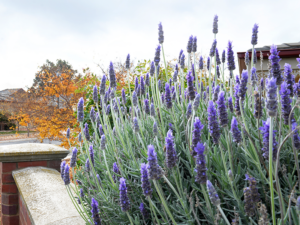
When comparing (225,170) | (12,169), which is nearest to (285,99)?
(225,170)

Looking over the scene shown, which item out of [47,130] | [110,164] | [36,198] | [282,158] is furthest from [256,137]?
[47,130]

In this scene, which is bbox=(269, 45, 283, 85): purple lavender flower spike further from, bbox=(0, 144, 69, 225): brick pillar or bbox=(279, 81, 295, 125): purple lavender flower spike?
bbox=(0, 144, 69, 225): brick pillar

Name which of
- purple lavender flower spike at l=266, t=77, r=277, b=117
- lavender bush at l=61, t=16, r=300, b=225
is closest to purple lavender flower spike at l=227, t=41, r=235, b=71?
lavender bush at l=61, t=16, r=300, b=225

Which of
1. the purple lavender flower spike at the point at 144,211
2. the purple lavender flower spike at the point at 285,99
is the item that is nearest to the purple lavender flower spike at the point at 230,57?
the purple lavender flower spike at the point at 285,99

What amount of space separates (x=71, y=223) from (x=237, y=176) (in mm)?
1700

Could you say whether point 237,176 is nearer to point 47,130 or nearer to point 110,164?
point 110,164

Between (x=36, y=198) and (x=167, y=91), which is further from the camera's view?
(x=36, y=198)

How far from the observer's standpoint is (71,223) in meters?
2.07

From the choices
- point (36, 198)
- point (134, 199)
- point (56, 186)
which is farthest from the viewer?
point (56, 186)

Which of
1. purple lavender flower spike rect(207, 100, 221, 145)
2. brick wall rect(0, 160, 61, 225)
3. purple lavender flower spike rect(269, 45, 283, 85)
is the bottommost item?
brick wall rect(0, 160, 61, 225)

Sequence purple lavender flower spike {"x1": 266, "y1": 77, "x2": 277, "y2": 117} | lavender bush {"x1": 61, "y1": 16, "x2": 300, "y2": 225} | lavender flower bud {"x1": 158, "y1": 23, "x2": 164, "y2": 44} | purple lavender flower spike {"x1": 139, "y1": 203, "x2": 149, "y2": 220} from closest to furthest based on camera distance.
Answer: purple lavender flower spike {"x1": 266, "y1": 77, "x2": 277, "y2": 117} → lavender bush {"x1": 61, "y1": 16, "x2": 300, "y2": 225} → purple lavender flower spike {"x1": 139, "y1": 203, "x2": 149, "y2": 220} → lavender flower bud {"x1": 158, "y1": 23, "x2": 164, "y2": 44}

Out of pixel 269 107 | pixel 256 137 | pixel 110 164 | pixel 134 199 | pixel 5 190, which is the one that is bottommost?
pixel 5 190

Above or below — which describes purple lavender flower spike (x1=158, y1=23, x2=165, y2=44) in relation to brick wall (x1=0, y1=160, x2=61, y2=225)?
above

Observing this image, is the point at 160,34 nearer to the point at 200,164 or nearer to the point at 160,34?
the point at 160,34
